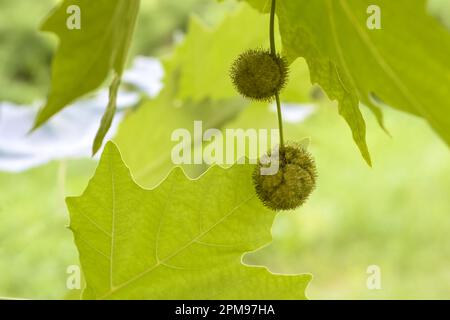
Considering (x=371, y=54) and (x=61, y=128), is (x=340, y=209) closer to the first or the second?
(x=61, y=128)

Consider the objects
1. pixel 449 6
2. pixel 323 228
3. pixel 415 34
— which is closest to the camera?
pixel 415 34

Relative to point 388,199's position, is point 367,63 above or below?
below

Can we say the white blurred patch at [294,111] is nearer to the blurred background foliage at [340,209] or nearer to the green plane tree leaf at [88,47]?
the green plane tree leaf at [88,47]

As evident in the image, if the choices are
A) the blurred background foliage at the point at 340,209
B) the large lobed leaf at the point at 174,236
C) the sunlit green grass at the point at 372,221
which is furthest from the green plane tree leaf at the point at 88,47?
the sunlit green grass at the point at 372,221

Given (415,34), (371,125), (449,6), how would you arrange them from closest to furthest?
(415,34), (371,125), (449,6)

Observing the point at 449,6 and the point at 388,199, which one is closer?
the point at 388,199
